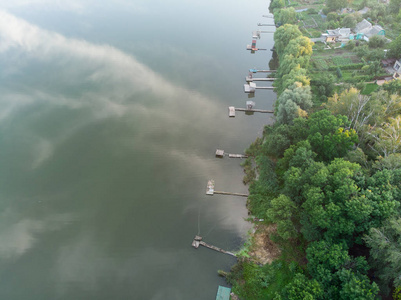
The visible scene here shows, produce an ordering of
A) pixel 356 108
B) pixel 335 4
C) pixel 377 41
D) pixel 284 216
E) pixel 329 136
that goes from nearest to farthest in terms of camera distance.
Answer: pixel 284 216 → pixel 329 136 → pixel 356 108 → pixel 377 41 → pixel 335 4

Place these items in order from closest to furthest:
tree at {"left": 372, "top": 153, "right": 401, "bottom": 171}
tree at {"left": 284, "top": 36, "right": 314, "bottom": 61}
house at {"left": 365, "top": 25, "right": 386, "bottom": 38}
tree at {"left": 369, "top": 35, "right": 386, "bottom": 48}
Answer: tree at {"left": 372, "top": 153, "right": 401, "bottom": 171}
tree at {"left": 284, "top": 36, "right": 314, "bottom": 61}
tree at {"left": 369, "top": 35, "right": 386, "bottom": 48}
house at {"left": 365, "top": 25, "right": 386, "bottom": 38}

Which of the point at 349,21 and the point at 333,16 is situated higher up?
the point at 333,16

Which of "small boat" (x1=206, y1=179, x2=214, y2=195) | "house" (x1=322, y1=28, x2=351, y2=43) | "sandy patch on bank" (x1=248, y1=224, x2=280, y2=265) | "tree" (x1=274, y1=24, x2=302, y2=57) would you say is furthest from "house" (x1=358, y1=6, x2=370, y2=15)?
"sandy patch on bank" (x1=248, y1=224, x2=280, y2=265)

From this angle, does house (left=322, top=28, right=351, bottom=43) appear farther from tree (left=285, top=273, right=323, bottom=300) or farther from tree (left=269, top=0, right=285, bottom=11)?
tree (left=285, top=273, right=323, bottom=300)

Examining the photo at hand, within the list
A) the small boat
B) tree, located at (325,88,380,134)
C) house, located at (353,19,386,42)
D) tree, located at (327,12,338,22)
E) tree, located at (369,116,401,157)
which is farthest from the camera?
tree, located at (327,12,338,22)

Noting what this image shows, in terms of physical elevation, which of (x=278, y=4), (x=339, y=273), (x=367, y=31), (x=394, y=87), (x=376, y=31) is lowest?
(x=339, y=273)

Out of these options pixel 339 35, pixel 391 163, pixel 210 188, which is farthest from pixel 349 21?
pixel 210 188

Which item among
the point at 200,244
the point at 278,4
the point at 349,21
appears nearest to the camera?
the point at 200,244

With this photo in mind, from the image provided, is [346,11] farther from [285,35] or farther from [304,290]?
[304,290]
